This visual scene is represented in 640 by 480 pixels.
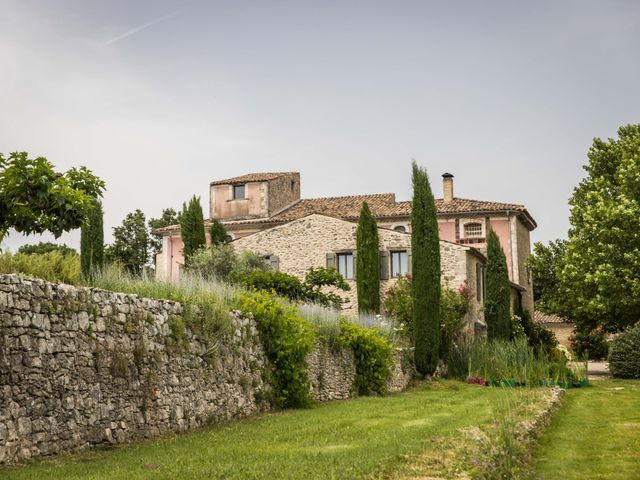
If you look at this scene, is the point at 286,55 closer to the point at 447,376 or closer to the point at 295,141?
the point at 295,141

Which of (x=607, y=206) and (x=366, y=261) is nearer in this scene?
(x=607, y=206)

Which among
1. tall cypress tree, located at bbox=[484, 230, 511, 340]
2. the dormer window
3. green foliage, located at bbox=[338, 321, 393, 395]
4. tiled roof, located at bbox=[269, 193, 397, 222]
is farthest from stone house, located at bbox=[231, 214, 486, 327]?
green foliage, located at bbox=[338, 321, 393, 395]

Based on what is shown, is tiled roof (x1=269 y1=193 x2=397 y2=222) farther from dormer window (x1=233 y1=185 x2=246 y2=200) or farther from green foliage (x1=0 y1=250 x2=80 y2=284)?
green foliage (x1=0 y1=250 x2=80 y2=284)

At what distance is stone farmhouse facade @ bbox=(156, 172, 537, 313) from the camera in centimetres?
4025

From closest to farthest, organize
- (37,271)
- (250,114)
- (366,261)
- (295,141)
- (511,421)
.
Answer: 1. (511,421)
2. (37,271)
3. (250,114)
4. (295,141)
5. (366,261)

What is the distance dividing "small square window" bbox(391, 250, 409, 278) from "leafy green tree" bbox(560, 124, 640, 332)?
253 inches

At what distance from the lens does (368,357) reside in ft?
65.3

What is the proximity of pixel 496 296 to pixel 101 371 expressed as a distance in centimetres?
2370

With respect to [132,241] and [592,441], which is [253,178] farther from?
[592,441]

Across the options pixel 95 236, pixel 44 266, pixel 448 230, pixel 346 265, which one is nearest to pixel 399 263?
pixel 346 265

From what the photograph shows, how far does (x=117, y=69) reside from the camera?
13.6 m

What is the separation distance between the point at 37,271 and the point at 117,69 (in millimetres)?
4171

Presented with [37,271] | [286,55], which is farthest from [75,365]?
[286,55]

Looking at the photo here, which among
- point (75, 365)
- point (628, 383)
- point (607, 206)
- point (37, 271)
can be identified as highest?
point (607, 206)
